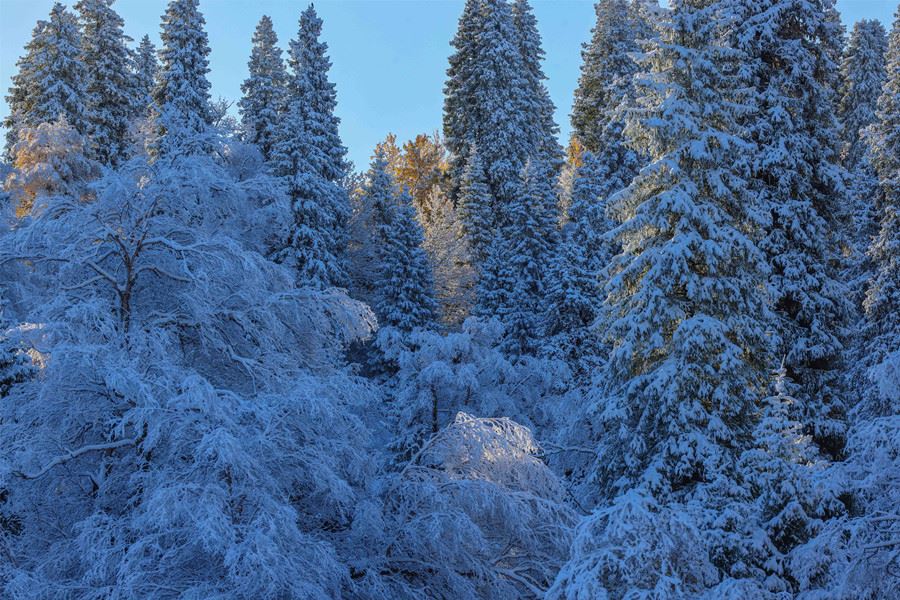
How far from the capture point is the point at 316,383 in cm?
1005

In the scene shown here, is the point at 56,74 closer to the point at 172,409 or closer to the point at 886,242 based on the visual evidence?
the point at 172,409

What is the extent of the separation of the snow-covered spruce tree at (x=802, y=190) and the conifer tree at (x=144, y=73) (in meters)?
25.5

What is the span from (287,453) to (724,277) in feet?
29.9

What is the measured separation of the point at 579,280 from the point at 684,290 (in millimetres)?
10778

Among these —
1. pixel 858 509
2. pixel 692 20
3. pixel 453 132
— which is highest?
pixel 453 132

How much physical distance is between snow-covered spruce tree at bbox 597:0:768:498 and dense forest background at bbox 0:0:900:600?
0.19 feet

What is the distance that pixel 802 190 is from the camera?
17672mm

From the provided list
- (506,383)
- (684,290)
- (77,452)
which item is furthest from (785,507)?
(506,383)

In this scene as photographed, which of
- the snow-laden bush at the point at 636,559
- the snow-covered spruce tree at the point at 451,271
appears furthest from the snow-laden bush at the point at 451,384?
the snow-covered spruce tree at the point at 451,271

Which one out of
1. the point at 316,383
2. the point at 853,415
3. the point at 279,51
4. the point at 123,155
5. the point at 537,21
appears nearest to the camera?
the point at 316,383

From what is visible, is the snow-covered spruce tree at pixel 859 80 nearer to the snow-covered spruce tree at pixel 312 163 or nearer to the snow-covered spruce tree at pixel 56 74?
the snow-covered spruce tree at pixel 312 163

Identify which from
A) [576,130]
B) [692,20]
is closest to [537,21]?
[576,130]

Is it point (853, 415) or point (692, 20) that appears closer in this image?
point (692, 20)

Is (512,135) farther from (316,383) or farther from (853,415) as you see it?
(316,383)
